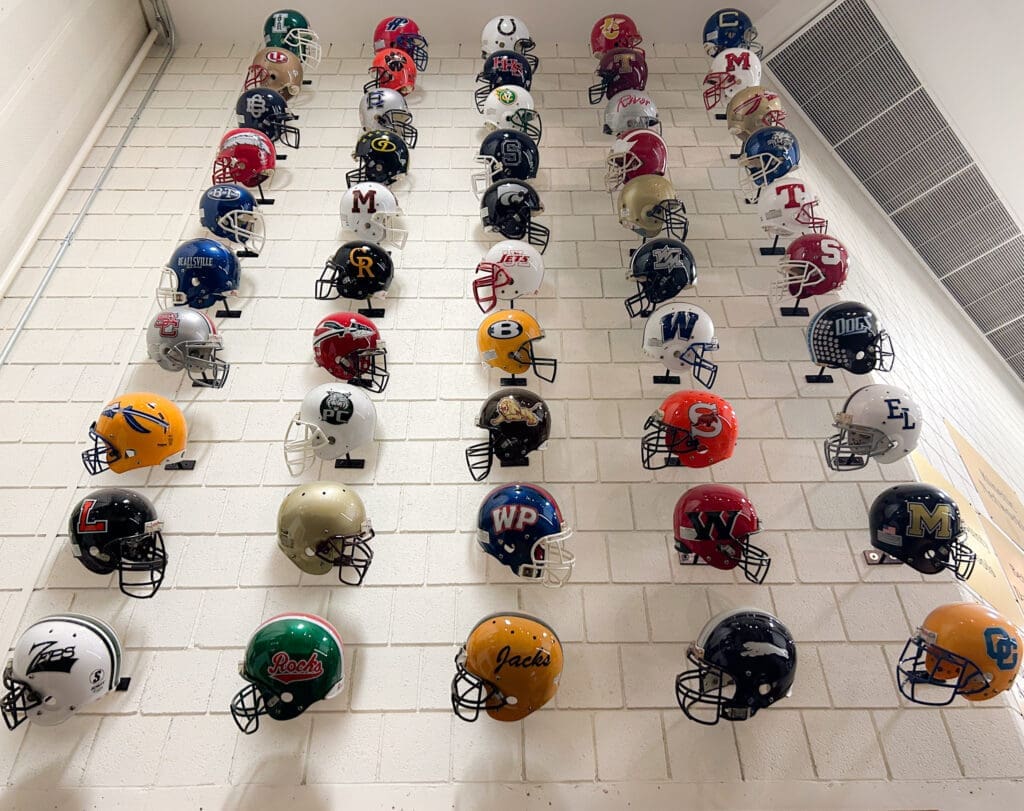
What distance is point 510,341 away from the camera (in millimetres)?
3350

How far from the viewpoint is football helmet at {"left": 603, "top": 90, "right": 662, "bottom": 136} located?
446 centimetres

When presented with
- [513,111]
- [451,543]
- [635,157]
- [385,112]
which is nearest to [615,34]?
[513,111]

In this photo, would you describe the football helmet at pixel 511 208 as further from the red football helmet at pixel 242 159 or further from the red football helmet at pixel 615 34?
the red football helmet at pixel 615 34

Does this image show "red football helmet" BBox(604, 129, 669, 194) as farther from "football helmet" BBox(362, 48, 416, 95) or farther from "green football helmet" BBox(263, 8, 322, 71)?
"green football helmet" BBox(263, 8, 322, 71)

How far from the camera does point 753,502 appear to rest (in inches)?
126

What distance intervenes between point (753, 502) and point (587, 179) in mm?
2382

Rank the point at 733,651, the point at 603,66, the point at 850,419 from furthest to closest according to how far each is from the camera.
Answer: the point at 603,66 < the point at 850,419 < the point at 733,651

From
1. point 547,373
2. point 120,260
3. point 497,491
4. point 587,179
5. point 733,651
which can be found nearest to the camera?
point 733,651

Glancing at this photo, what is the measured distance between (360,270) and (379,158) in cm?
99

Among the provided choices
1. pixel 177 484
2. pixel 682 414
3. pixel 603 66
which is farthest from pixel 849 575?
pixel 603 66

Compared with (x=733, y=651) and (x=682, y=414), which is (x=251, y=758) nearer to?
(x=733, y=651)

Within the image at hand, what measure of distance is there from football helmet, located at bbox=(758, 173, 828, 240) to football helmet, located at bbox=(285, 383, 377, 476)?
99.0 inches

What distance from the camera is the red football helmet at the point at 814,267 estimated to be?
3.61 metres

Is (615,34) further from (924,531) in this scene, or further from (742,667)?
(742,667)
